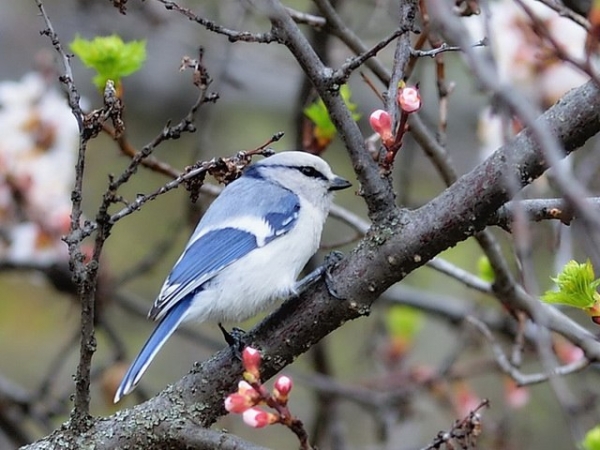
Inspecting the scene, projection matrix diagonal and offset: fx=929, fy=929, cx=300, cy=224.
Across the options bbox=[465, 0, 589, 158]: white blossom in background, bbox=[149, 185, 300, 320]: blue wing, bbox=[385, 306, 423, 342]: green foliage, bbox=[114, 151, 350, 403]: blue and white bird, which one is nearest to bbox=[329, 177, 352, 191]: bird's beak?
bbox=[114, 151, 350, 403]: blue and white bird

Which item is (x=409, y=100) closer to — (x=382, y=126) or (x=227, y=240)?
(x=382, y=126)

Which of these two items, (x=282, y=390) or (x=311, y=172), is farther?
(x=311, y=172)

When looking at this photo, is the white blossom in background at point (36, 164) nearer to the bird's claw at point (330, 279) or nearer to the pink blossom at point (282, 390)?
the bird's claw at point (330, 279)

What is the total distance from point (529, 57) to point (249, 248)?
3.51ft

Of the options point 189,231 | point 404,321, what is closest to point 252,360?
point 404,321

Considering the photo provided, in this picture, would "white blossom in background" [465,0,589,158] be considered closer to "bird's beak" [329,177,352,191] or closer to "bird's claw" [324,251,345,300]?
"bird's beak" [329,177,352,191]

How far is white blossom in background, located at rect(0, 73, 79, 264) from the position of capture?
3.03m

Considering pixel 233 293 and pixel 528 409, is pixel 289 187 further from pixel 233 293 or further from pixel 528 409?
pixel 528 409

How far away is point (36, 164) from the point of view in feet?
9.96

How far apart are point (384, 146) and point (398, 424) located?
83.8 inches

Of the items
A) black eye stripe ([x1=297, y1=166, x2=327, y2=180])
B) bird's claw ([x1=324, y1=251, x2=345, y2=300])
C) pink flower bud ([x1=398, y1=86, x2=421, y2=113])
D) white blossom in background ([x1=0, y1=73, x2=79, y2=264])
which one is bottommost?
bird's claw ([x1=324, y1=251, x2=345, y2=300])

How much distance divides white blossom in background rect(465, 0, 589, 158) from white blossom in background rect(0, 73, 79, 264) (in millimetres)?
1358

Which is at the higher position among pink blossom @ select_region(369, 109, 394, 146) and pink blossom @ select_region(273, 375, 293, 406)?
pink blossom @ select_region(369, 109, 394, 146)

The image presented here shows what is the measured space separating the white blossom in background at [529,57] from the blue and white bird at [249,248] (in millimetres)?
594
